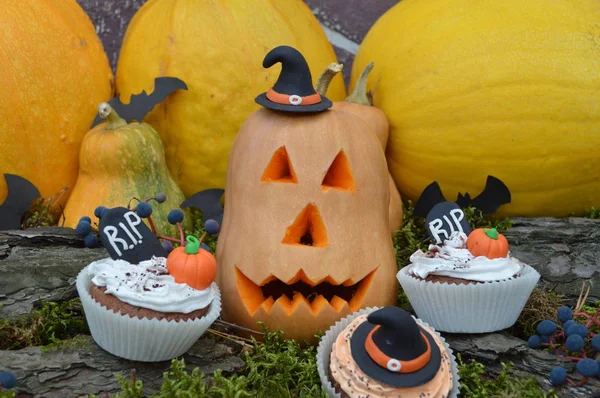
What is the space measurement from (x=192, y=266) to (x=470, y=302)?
767mm

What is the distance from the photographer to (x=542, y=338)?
6.48 ft

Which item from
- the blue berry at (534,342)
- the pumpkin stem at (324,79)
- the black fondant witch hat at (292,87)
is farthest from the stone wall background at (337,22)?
the blue berry at (534,342)

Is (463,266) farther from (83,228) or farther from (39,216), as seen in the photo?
(39,216)

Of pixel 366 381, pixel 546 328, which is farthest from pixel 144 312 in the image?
pixel 546 328

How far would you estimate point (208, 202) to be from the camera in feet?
8.70

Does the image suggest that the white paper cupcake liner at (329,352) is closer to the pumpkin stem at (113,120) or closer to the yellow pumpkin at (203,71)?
the yellow pumpkin at (203,71)

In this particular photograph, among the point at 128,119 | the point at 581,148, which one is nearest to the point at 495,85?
the point at 581,148

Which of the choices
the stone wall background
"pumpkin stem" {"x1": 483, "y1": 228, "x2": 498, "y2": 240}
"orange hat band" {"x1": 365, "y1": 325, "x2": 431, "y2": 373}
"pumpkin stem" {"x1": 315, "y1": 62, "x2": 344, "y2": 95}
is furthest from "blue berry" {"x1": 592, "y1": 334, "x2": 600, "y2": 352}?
the stone wall background

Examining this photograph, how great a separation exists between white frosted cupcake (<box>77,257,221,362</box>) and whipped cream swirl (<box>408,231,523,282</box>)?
60 centimetres

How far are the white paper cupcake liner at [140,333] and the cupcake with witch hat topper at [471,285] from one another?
59cm

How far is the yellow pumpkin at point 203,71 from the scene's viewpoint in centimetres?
268

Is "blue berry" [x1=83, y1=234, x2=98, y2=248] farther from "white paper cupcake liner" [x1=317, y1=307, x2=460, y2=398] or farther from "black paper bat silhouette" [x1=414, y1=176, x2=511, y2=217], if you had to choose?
"black paper bat silhouette" [x1=414, y1=176, x2=511, y2=217]

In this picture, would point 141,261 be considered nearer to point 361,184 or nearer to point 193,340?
point 193,340

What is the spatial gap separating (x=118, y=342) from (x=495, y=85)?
1.62 meters
